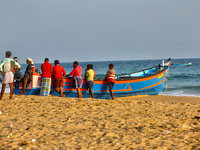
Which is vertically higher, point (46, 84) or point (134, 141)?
point (46, 84)

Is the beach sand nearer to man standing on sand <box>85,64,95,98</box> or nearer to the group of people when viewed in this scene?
the group of people

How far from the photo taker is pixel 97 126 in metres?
5.60

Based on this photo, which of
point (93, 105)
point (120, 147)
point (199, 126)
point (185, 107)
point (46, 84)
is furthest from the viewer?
point (46, 84)

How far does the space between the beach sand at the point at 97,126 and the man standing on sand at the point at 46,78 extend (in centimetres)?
192

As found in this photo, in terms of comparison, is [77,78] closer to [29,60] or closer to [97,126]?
[29,60]

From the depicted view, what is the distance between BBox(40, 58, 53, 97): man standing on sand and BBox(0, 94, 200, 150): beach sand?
Result: 1.92 metres

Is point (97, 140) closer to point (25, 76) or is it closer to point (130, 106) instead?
point (130, 106)

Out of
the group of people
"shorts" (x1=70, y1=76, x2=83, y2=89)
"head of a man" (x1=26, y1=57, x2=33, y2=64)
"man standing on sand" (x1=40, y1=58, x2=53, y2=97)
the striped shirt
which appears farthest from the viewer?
"shorts" (x1=70, y1=76, x2=83, y2=89)

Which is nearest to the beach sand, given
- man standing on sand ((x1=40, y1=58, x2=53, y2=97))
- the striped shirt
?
the striped shirt

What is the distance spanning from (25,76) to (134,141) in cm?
699

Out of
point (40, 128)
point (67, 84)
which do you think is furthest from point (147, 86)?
point (40, 128)

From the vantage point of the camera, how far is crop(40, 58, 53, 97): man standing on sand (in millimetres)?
9898

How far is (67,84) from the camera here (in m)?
10.7

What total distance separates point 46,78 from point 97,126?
5.08 metres
